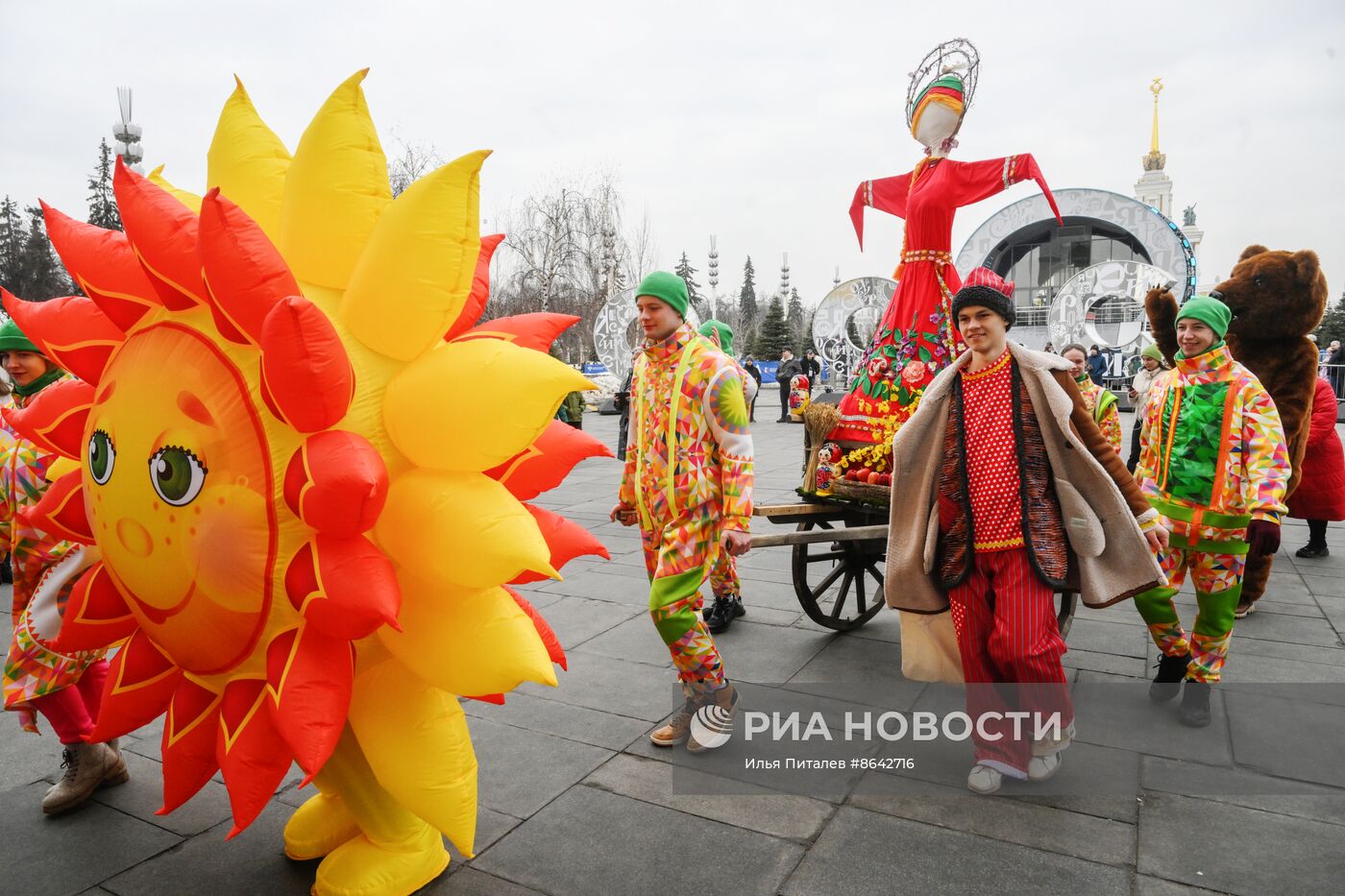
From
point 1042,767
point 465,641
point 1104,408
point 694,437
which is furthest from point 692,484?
point 1104,408

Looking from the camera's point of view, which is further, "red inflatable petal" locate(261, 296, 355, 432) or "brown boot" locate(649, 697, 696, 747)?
"brown boot" locate(649, 697, 696, 747)

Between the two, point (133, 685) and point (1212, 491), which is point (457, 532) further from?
point (1212, 491)

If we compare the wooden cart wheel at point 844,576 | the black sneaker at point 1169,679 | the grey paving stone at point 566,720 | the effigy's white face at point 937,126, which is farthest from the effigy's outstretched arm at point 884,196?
the grey paving stone at point 566,720

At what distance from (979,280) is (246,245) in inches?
119

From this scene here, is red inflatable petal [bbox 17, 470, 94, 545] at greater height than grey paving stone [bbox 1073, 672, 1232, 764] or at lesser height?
greater

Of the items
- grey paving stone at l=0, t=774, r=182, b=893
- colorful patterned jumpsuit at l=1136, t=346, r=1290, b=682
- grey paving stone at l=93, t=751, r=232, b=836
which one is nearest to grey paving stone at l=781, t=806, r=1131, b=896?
colorful patterned jumpsuit at l=1136, t=346, r=1290, b=682

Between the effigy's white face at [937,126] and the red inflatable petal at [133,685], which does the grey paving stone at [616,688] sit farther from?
the effigy's white face at [937,126]

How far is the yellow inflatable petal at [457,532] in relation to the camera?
2.15 m

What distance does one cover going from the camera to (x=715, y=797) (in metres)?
3.26

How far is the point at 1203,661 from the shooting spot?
3.92m

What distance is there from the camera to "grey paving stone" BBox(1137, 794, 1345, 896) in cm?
267

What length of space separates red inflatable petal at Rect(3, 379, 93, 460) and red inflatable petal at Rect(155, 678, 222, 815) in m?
0.81

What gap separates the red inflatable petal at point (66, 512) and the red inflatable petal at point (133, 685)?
358mm

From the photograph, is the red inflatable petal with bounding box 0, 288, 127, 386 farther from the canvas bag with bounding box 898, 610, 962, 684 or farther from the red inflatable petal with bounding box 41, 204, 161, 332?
the canvas bag with bounding box 898, 610, 962, 684
